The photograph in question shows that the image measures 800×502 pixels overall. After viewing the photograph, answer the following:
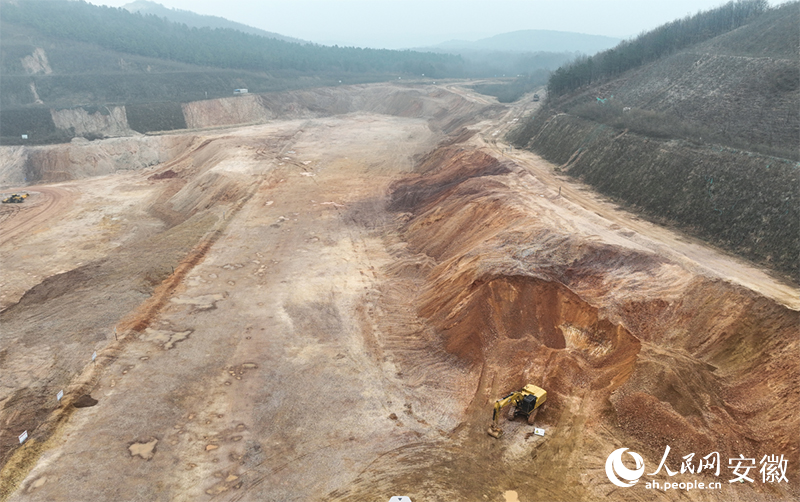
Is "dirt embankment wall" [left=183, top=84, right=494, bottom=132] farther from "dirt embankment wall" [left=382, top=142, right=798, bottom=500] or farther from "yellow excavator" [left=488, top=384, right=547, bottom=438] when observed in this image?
"yellow excavator" [left=488, top=384, right=547, bottom=438]

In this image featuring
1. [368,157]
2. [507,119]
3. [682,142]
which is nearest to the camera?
[682,142]

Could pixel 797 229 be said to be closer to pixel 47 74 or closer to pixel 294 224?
pixel 294 224

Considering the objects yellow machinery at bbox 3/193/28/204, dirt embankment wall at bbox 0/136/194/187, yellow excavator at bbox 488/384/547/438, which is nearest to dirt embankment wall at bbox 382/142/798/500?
yellow excavator at bbox 488/384/547/438

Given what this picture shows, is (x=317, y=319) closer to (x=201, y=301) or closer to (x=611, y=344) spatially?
(x=201, y=301)

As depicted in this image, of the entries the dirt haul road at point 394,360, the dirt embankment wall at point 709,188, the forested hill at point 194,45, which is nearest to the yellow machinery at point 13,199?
the dirt haul road at point 394,360

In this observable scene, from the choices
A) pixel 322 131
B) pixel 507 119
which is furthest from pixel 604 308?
pixel 322 131

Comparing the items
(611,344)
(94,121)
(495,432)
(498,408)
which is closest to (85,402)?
(495,432)
